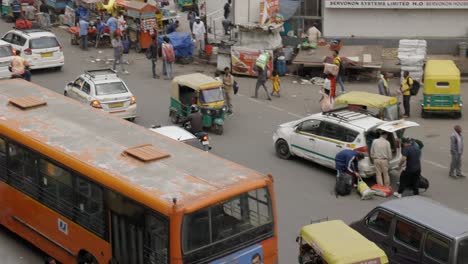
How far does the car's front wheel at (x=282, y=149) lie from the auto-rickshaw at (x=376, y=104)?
6.35 ft

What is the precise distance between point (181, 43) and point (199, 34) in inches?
51.2

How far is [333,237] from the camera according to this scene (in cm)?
1223

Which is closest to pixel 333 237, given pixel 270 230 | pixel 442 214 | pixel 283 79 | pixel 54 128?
pixel 270 230

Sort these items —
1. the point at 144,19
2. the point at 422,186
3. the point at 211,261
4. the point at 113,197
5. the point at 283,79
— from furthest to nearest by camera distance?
the point at 144,19 < the point at 283,79 < the point at 422,186 < the point at 113,197 < the point at 211,261

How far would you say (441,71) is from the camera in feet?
76.8

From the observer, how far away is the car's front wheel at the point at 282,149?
66.0 ft

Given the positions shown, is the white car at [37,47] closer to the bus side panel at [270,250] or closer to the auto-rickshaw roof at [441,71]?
the auto-rickshaw roof at [441,71]

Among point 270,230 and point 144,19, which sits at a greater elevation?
point 144,19

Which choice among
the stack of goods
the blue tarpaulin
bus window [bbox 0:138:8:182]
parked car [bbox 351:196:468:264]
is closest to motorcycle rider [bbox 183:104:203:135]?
bus window [bbox 0:138:8:182]

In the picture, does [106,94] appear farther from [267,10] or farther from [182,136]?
[267,10]

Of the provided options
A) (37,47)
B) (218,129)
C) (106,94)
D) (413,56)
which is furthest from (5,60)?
(413,56)

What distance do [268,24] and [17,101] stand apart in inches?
631

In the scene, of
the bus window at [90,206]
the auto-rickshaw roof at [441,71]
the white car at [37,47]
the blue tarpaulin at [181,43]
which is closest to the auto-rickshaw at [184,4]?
the blue tarpaulin at [181,43]

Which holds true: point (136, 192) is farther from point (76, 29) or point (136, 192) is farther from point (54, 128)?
point (76, 29)
